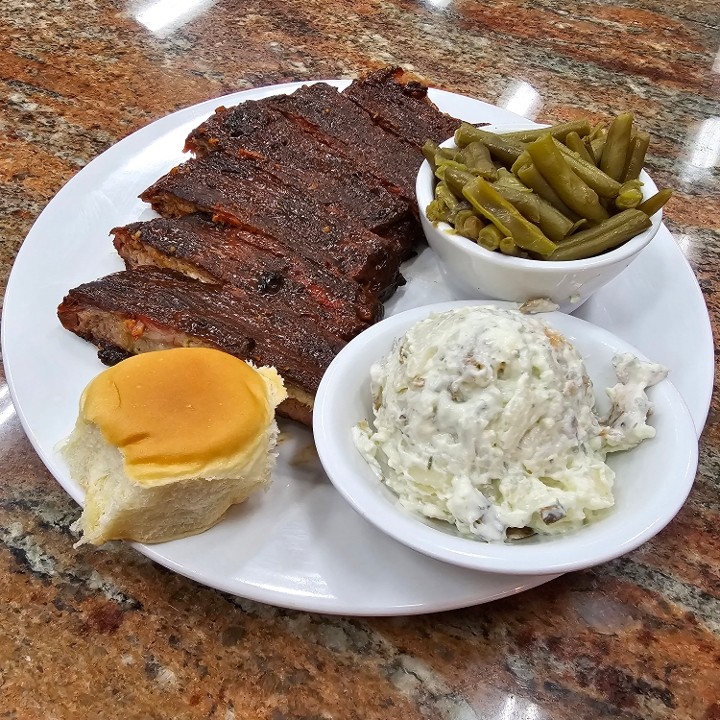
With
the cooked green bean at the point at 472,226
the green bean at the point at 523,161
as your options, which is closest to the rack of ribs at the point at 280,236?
the cooked green bean at the point at 472,226

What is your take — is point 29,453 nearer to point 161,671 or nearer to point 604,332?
point 161,671

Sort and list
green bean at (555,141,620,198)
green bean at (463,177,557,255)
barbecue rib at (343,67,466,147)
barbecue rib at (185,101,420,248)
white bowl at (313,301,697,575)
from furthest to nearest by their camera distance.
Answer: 1. barbecue rib at (343,67,466,147)
2. barbecue rib at (185,101,420,248)
3. green bean at (555,141,620,198)
4. green bean at (463,177,557,255)
5. white bowl at (313,301,697,575)

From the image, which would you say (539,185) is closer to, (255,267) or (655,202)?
(655,202)

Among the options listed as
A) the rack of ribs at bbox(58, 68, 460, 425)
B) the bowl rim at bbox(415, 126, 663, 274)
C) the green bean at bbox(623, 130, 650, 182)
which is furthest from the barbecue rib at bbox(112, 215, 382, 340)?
the green bean at bbox(623, 130, 650, 182)

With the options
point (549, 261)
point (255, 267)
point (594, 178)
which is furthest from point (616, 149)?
point (255, 267)

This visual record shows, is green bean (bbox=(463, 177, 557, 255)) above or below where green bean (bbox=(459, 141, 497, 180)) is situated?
below

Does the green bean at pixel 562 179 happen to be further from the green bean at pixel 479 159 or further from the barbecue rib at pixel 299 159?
the barbecue rib at pixel 299 159

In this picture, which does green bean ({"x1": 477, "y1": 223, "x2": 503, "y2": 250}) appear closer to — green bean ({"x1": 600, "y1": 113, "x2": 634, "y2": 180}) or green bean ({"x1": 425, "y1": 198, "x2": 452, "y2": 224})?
green bean ({"x1": 425, "y1": 198, "x2": 452, "y2": 224})
